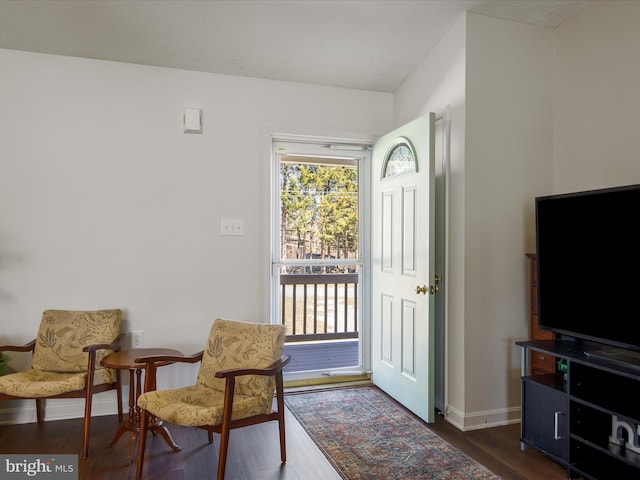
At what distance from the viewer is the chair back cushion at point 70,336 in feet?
9.19

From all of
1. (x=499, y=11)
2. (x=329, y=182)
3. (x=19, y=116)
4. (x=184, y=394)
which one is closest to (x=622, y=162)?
(x=499, y=11)

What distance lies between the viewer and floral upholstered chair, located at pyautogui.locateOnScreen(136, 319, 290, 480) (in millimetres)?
2105

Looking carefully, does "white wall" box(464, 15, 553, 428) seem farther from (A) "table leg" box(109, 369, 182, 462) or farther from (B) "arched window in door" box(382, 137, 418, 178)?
(A) "table leg" box(109, 369, 182, 462)

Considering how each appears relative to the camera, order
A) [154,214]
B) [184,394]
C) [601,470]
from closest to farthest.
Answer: [601,470] < [184,394] < [154,214]

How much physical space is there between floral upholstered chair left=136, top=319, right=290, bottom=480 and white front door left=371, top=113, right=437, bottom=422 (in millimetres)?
991

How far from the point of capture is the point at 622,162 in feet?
8.68

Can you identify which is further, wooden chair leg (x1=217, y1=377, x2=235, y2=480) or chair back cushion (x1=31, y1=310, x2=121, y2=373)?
chair back cushion (x1=31, y1=310, x2=121, y2=373)

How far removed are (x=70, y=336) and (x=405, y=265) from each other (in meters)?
2.22

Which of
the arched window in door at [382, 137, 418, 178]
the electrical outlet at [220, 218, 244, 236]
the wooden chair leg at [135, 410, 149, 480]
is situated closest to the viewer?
the wooden chair leg at [135, 410, 149, 480]

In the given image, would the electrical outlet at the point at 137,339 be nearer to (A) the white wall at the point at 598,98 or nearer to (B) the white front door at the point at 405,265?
(B) the white front door at the point at 405,265

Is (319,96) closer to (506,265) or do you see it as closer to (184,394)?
(506,265)

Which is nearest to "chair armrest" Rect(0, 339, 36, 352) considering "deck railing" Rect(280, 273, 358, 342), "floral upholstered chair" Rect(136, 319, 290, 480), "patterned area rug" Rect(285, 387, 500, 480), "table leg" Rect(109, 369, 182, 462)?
"table leg" Rect(109, 369, 182, 462)

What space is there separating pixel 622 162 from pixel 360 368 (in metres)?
2.44

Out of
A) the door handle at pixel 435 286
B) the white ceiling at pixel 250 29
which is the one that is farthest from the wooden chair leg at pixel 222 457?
the white ceiling at pixel 250 29
